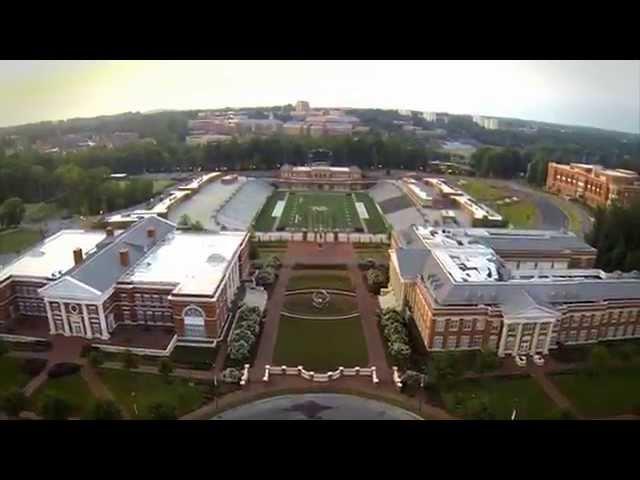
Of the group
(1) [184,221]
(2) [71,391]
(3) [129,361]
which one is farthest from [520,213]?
(2) [71,391]

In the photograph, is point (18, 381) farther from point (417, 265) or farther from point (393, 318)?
point (417, 265)

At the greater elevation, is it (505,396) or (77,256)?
(77,256)

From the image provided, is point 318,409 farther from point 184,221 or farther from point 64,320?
point 184,221

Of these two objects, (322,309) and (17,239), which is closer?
(322,309)

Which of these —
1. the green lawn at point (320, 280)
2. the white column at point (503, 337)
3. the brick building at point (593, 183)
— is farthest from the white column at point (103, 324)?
the brick building at point (593, 183)

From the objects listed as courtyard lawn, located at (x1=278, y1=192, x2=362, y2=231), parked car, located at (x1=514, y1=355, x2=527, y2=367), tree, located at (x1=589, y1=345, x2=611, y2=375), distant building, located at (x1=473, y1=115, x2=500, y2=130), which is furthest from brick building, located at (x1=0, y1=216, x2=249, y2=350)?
distant building, located at (x1=473, y1=115, x2=500, y2=130)

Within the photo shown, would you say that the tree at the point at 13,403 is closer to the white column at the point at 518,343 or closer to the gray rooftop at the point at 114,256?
the gray rooftop at the point at 114,256
